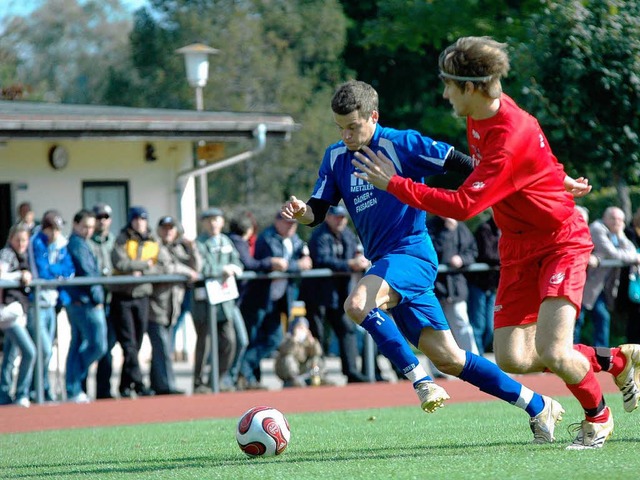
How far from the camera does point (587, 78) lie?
14461 millimetres

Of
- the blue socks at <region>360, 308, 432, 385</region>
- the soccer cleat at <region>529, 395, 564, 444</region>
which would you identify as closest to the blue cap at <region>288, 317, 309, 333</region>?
the blue socks at <region>360, 308, 432, 385</region>

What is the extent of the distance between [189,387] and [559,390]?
5205 mm

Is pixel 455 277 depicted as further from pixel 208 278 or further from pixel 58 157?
pixel 58 157

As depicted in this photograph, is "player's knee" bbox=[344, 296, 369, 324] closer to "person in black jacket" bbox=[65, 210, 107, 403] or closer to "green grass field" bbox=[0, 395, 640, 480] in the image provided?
"green grass field" bbox=[0, 395, 640, 480]

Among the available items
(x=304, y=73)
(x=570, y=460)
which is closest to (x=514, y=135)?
(x=570, y=460)

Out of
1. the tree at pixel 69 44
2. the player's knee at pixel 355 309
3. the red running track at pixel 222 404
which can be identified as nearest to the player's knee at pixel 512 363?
the player's knee at pixel 355 309

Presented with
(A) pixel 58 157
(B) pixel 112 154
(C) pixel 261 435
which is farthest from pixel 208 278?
(C) pixel 261 435

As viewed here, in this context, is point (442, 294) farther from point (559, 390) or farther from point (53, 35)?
point (53, 35)

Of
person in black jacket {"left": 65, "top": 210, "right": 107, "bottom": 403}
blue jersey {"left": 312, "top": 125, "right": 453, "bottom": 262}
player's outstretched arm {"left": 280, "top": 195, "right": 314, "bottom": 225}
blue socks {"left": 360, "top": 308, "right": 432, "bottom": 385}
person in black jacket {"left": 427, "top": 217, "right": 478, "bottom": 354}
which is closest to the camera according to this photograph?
blue socks {"left": 360, "top": 308, "right": 432, "bottom": 385}

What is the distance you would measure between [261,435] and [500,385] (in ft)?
4.58

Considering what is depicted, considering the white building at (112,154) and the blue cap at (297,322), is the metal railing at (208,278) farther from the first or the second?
the white building at (112,154)

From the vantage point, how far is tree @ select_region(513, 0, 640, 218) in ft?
46.9

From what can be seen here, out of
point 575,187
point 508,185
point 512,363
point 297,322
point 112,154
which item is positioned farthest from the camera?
point 112,154

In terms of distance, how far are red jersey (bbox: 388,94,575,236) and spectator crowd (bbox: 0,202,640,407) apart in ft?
22.6
